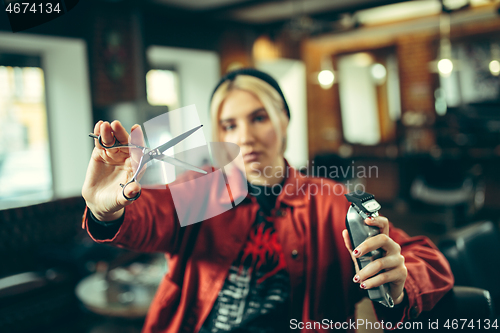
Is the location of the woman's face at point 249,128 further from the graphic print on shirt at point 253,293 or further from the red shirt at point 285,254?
the graphic print on shirt at point 253,293

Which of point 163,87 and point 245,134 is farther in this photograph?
point 163,87

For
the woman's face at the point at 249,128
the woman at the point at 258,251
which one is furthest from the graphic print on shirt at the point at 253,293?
the woman's face at the point at 249,128

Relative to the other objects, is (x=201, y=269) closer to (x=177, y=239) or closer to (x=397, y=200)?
(x=177, y=239)

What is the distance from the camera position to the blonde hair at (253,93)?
931 mm

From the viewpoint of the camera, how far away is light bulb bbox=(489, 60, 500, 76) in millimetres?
5363

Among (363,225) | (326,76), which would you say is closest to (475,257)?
(363,225)

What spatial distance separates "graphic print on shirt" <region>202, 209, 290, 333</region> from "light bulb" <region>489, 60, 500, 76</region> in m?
5.93

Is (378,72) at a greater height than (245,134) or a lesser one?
greater

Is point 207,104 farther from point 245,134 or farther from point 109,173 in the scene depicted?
point 109,173

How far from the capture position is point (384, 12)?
18.8 feet

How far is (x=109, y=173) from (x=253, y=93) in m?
0.43

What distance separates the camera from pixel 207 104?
5.30 m

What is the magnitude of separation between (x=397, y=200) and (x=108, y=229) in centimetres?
610

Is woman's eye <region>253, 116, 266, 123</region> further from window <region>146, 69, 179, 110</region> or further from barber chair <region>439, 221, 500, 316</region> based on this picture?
window <region>146, 69, 179, 110</region>
